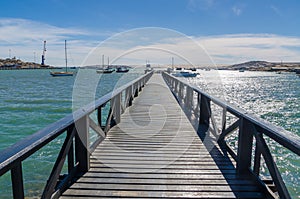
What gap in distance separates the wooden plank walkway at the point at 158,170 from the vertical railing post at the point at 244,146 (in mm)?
167

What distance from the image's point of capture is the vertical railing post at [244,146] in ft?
9.73

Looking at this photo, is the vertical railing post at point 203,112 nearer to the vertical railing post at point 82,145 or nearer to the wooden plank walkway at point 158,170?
the wooden plank walkway at point 158,170

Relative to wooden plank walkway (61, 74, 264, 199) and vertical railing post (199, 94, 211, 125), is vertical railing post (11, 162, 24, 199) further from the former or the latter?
vertical railing post (199, 94, 211, 125)

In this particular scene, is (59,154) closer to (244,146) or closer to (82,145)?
(82,145)

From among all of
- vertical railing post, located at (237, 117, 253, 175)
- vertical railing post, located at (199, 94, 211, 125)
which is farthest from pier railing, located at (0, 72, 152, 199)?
vertical railing post, located at (199, 94, 211, 125)

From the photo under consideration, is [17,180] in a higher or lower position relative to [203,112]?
higher

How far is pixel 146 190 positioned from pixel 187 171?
736 millimetres

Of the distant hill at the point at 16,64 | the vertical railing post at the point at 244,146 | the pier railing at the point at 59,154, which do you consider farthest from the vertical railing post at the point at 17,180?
the distant hill at the point at 16,64

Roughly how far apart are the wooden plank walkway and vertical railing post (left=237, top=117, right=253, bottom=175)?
17cm

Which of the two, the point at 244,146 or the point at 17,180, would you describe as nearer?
the point at 17,180

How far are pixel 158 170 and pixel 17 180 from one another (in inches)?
77.6

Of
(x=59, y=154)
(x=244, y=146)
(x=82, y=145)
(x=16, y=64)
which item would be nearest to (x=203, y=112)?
(x=244, y=146)

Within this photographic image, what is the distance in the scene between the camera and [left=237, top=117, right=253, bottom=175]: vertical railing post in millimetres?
2967

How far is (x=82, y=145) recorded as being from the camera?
314 centimetres
